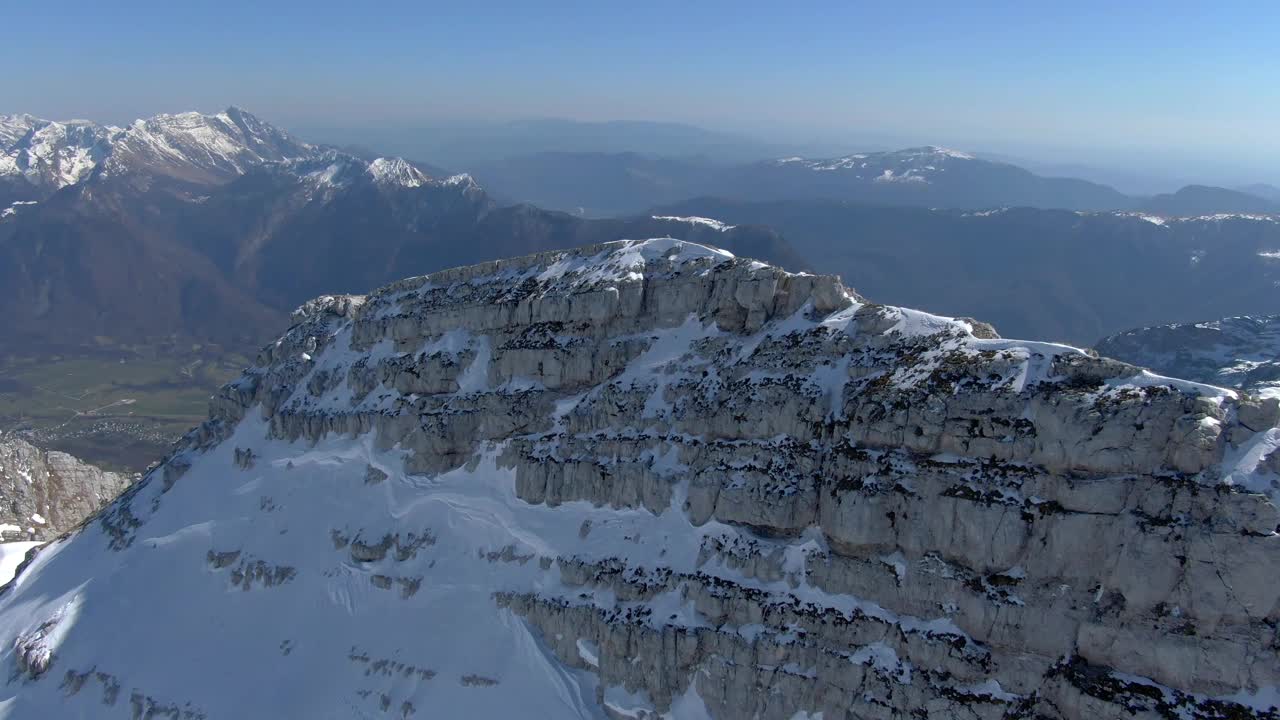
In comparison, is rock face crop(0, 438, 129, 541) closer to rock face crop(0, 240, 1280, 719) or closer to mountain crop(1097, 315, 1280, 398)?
rock face crop(0, 240, 1280, 719)

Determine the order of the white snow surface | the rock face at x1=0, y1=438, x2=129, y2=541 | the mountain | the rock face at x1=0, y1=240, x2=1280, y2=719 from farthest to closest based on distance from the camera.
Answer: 1. the mountain
2. the rock face at x1=0, y1=438, x2=129, y2=541
3. the white snow surface
4. the rock face at x1=0, y1=240, x2=1280, y2=719

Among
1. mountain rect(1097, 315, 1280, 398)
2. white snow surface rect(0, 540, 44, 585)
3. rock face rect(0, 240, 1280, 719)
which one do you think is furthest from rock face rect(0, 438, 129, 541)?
mountain rect(1097, 315, 1280, 398)

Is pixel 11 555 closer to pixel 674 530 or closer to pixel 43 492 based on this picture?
pixel 43 492

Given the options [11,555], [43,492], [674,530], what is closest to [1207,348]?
[674,530]

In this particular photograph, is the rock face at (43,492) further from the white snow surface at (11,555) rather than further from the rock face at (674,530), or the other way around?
the rock face at (674,530)

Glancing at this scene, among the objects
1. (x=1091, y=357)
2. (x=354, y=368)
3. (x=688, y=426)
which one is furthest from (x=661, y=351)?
(x=354, y=368)
